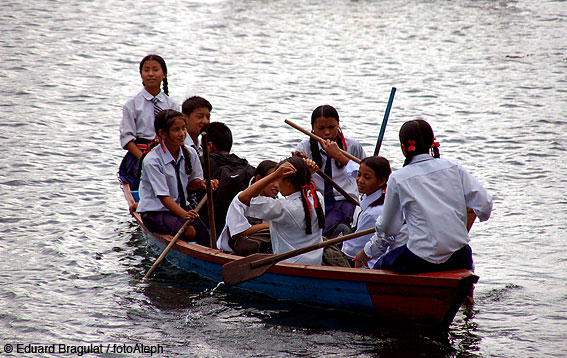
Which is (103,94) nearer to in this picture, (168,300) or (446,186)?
(168,300)

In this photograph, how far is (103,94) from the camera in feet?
50.1

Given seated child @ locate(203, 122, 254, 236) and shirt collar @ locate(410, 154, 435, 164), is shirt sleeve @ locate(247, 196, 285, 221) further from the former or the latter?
seated child @ locate(203, 122, 254, 236)

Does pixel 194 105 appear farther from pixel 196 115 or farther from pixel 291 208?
pixel 291 208

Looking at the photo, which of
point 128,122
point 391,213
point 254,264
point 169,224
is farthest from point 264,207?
point 128,122

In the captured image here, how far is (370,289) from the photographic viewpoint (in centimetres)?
597

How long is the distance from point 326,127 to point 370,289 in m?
1.89

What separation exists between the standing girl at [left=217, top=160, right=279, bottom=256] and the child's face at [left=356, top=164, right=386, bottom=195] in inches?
30.5

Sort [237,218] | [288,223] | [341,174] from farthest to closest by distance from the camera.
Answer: [341,174] → [237,218] → [288,223]

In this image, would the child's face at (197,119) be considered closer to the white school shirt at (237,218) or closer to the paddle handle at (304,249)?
the white school shirt at (237,218)

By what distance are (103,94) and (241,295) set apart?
9.35 metres

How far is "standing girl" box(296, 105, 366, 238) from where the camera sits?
724cm

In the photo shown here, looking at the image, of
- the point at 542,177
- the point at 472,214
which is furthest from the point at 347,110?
the point at 472,214

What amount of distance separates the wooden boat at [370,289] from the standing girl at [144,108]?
2004mm

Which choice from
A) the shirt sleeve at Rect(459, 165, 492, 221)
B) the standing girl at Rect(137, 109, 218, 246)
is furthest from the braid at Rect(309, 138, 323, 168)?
the shirt sleeve at Rect(459, 165, 492, 221)
